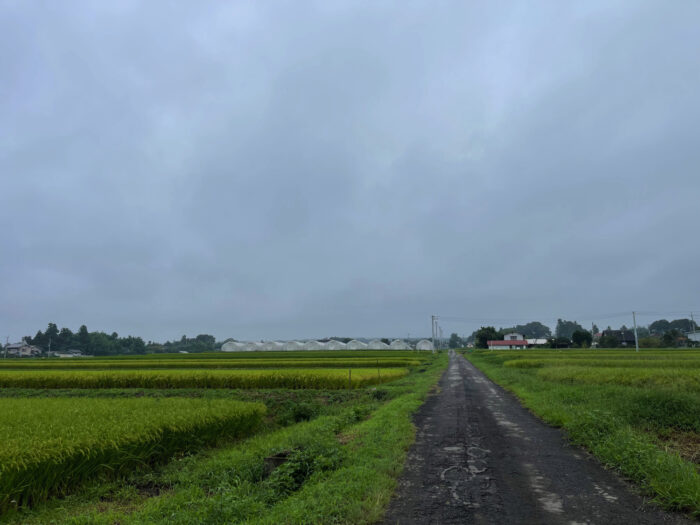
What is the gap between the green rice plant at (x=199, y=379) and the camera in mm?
26859

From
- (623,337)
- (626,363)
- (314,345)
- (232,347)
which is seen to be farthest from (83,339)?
(623,337)

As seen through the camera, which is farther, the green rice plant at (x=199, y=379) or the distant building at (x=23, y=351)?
the distant building at (x=23, y=351)

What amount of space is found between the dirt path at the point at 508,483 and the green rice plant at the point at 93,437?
245 inches

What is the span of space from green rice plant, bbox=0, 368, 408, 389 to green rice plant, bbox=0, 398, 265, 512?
12221 millimetres

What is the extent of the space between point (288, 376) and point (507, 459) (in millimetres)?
20055

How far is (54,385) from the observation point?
2956 centimetres

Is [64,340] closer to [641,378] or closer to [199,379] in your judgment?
[199,379]

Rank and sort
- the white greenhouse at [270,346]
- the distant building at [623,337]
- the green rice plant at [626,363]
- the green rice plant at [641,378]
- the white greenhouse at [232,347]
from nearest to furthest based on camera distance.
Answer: the green rice plant at [641,378] → the green rice plant at [626,363] → the distant building at [623,337] → the white greenhouse at [232,347] → the white greenhouse at [270,346]

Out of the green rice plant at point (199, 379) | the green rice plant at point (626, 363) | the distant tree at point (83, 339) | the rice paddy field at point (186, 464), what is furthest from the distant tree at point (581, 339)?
the distant tree at point (83, 339)

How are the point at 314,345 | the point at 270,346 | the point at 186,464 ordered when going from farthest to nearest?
the point at 314,345 → the point at 270,346 → the point at 186,464

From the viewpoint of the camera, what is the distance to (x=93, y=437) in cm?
873

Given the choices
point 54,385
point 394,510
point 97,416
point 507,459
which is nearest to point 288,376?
point 97,416

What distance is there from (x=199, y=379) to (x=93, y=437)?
20590mm

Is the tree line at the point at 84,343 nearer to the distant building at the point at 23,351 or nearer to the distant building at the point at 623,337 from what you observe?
the distant building at the point at 23,351
